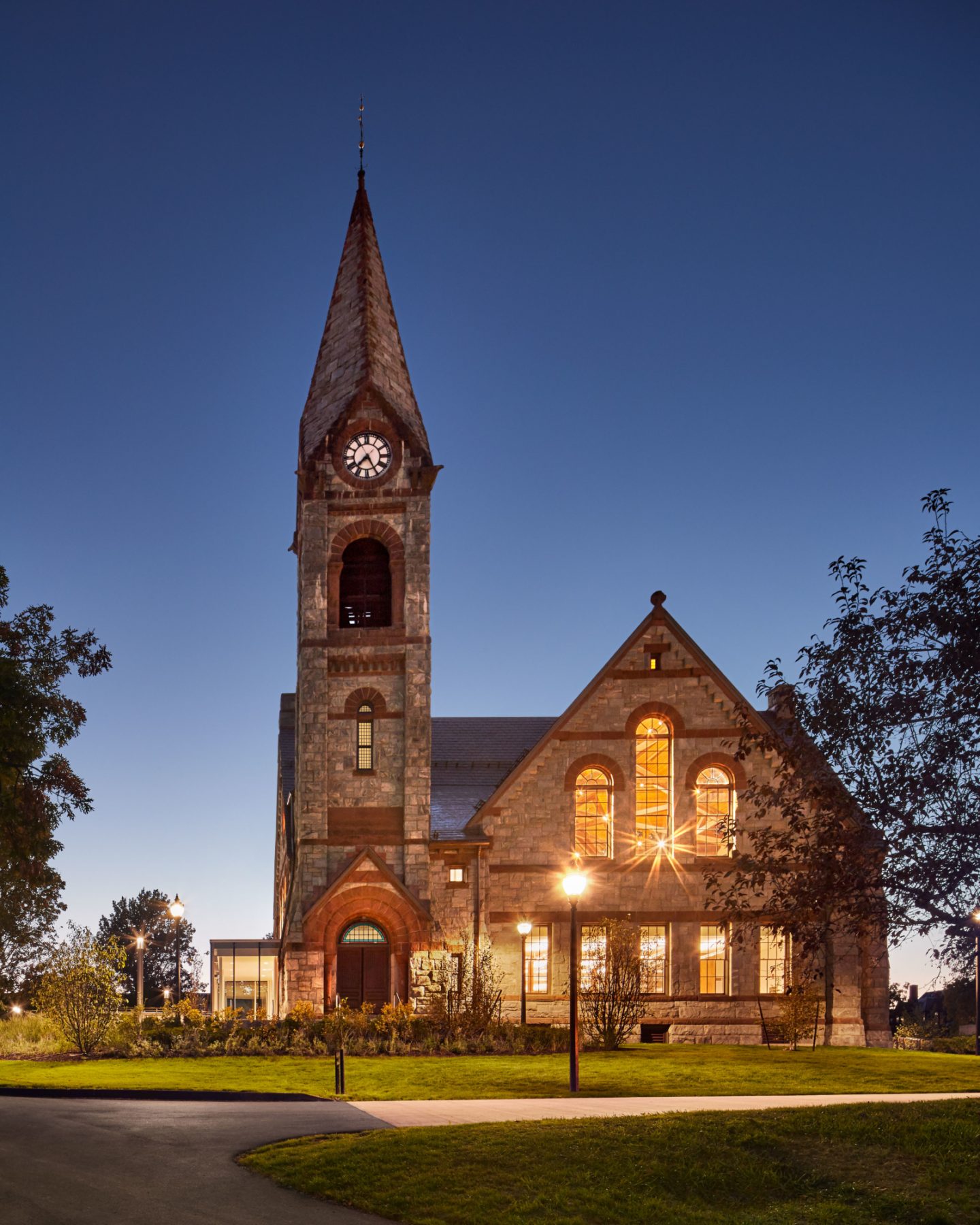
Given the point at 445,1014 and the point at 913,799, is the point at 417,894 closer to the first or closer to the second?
the point at 445,1014

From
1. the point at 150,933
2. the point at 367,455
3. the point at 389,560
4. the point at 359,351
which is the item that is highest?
the point at 359,351

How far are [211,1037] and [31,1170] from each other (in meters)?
16.7

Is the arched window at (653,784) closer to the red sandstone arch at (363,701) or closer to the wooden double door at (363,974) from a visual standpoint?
the red sandstone arch at (363,701)

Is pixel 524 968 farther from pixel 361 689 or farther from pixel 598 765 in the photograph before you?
pixel 361 689

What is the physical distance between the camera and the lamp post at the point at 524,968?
3669 centimetres

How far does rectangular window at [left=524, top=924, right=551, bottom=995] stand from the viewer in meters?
39.4

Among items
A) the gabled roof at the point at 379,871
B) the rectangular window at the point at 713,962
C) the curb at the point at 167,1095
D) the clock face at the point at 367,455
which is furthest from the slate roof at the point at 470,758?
the curb at the point at 167,1095

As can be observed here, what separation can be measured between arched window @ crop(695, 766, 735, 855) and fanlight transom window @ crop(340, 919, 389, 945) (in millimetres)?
9521

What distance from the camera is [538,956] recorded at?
3950cm

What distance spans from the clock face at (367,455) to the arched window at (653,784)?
11.1m

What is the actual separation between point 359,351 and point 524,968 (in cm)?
1937

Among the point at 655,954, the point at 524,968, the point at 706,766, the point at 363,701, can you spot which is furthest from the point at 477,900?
the point at 706,766

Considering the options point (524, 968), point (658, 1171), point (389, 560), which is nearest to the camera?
point (658, 1171)

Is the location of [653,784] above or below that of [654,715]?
below
